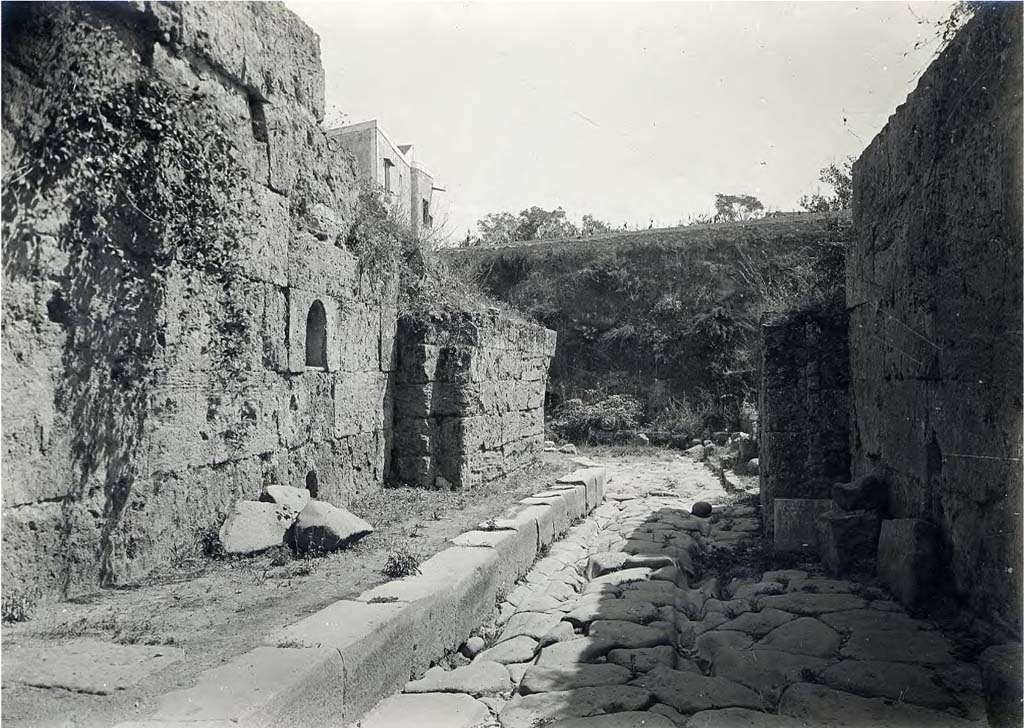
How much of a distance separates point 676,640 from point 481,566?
4.40 ft

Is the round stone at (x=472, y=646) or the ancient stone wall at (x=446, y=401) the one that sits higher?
the ancient stone wall at (x=446, y=401)

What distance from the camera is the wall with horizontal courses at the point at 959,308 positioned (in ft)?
11.7

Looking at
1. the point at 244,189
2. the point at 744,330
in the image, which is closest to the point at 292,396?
the point at 244,189

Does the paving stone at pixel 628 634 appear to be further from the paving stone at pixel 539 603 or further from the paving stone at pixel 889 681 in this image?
the paving stone at pixel 889 681

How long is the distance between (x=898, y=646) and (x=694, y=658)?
3.54ft

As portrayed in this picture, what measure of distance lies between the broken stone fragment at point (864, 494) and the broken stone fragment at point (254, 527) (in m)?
4.07

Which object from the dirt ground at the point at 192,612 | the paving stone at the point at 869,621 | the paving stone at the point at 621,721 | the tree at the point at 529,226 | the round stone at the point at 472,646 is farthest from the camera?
the tree at the point at 529,226

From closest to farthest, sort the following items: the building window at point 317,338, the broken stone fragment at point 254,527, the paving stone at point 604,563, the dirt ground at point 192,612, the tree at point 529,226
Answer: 1. the dirt ground at point 192,612
2. the broken stone fragment at point 254,527
3. the paving stone at point 604,563
4. the building window at point 317,338
5. the tree at point 529,226

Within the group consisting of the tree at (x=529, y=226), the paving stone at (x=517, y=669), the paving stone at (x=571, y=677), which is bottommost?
the paving stone at (x=517, y=669)

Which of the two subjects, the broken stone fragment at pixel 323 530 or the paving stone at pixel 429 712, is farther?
the broken stone fragment at pixel 323 530

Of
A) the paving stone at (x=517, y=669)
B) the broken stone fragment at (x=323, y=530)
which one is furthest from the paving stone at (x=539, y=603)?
the broken stone fragment at (x=323, y=530)

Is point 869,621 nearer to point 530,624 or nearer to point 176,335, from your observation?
point 530,624

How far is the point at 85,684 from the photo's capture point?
2.90 m

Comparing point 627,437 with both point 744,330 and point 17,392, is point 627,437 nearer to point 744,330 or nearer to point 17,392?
point 744,330
